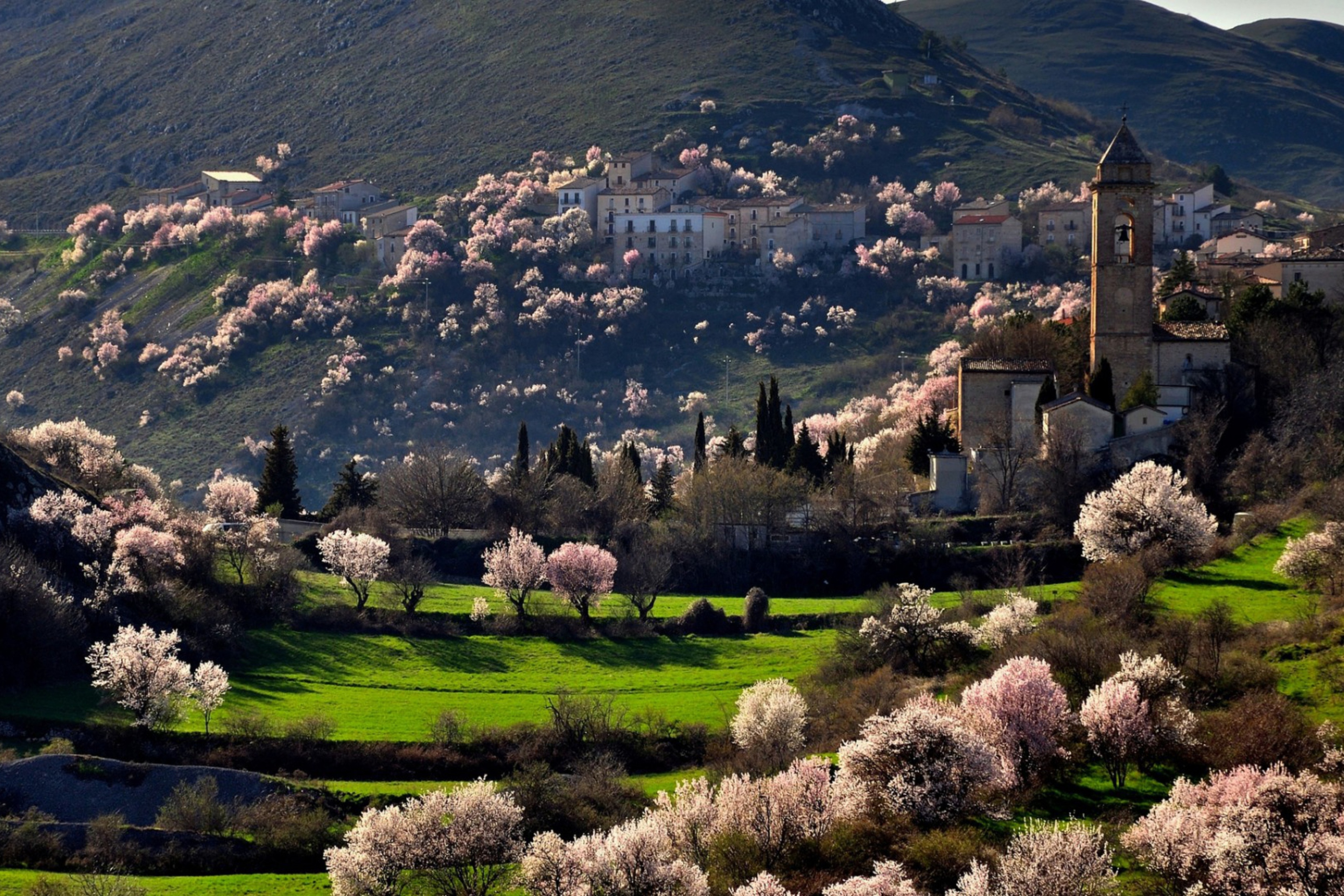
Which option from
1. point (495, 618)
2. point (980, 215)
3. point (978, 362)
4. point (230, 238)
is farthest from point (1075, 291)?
point (230, 238)

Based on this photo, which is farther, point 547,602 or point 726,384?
point 726,384

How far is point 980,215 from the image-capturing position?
135 m

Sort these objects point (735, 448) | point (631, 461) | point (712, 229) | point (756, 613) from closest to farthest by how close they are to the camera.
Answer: point (756, 613)
point (735, 448)
point (631, 461)
point (712, 229)

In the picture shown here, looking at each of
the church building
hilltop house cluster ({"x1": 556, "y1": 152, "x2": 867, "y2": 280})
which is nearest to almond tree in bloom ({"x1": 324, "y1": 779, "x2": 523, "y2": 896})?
the church building

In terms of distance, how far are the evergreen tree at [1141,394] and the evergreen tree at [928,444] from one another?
7.10m

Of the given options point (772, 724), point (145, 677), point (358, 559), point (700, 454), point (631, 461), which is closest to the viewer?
point (772, 724)

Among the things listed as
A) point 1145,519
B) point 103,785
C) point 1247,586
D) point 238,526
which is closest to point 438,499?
point 238,526

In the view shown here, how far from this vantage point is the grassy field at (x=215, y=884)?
45031 millimetres

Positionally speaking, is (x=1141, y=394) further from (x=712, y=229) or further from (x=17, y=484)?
(x=712, y=229)

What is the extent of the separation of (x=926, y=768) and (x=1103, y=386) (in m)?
29.8

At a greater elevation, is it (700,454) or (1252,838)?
(700,454)

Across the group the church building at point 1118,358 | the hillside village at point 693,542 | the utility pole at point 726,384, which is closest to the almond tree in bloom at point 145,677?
the hillside village at point 693,542

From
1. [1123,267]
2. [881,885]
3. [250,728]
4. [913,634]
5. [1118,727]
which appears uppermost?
[1123,267]

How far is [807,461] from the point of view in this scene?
80.9m
